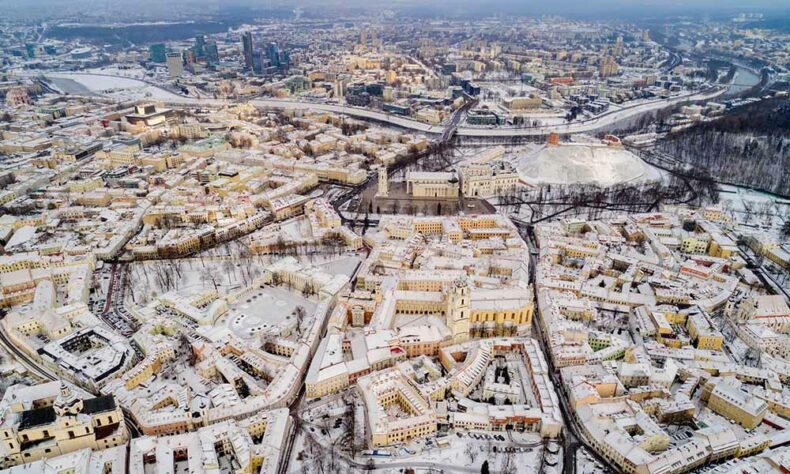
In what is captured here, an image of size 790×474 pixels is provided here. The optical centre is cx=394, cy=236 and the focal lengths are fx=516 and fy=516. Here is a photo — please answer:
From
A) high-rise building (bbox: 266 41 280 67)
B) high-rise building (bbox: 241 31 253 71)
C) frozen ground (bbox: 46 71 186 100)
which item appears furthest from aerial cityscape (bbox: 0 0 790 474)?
high-rise building (bbox: 266 41 280 67)

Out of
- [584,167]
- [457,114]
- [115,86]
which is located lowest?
[584,167]

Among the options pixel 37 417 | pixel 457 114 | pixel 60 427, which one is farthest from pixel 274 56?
pixel 60 427

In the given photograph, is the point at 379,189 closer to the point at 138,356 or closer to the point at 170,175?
the point at 170,175

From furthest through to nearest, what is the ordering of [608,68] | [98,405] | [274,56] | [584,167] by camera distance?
[274,56] → [608,68] → [584,167] → [98,405]

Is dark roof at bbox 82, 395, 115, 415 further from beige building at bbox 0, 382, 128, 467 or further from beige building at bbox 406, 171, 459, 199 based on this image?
beige building at bbox 406, 171, 459, 199

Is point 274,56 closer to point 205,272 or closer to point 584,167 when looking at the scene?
point 584,167

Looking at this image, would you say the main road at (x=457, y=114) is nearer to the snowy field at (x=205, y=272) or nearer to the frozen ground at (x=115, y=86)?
the frozen ground at (x=115, y=86)
